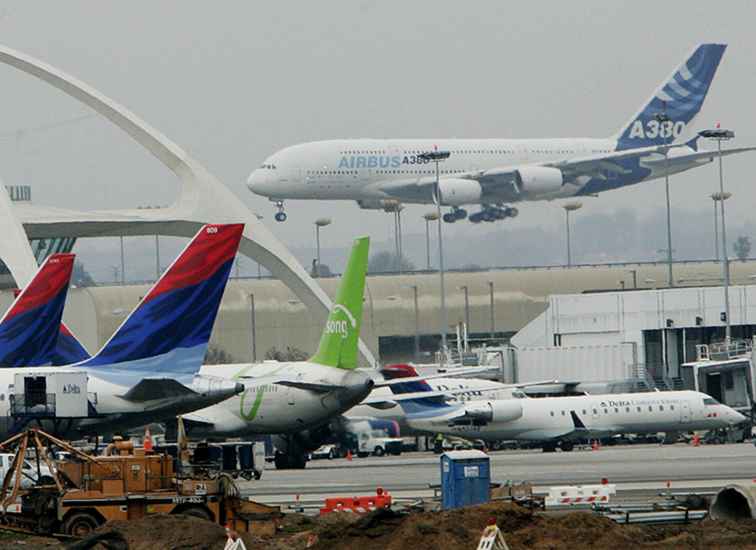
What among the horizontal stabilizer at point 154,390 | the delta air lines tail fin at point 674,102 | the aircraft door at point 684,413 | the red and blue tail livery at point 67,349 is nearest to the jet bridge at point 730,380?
the aircraft door at point 684,413

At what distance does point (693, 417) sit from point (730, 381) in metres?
14.9

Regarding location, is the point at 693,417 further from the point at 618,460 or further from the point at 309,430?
the point at 309,430

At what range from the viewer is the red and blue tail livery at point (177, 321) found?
4678cm

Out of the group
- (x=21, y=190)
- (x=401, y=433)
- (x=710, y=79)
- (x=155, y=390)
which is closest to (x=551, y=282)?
(x=710, y=79)

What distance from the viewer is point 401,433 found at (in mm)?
83938

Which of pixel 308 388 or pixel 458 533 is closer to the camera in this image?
pixel 458 533

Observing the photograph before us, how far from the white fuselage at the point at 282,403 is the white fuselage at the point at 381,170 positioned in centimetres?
8389

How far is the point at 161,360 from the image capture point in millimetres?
46719

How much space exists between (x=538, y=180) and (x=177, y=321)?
108 m

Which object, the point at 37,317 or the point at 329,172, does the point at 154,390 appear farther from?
the point at 329,172

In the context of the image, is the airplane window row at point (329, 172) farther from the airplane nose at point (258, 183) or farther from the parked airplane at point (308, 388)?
the parked airplane at point (308, 388)

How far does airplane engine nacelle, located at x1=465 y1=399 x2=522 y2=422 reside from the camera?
250 feet

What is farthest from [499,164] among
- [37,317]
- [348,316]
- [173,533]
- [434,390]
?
[173,533]

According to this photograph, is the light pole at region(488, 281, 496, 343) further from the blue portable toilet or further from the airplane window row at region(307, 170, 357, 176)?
the blue portable toilet
